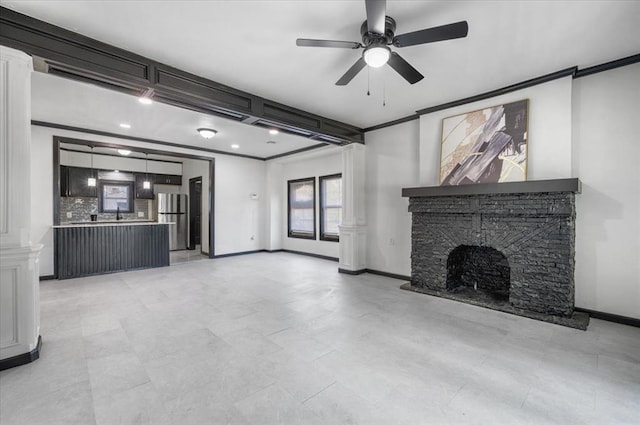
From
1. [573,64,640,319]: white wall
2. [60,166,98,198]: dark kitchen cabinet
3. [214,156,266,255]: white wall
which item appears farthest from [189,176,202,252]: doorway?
[573,64,640,319]: white wall

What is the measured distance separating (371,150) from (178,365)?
4.90 meters

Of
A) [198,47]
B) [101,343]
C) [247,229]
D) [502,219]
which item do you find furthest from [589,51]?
[247,229]

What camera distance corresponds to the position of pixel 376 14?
2.07 m

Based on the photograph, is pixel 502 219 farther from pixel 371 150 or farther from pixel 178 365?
pixel 178 365

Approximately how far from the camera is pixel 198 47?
9.66 feet

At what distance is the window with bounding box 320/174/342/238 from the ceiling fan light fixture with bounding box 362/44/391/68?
15.5ft

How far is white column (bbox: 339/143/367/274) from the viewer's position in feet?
18.9

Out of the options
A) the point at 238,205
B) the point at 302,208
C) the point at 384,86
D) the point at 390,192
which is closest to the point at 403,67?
the point at 384,86

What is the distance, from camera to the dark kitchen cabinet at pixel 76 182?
24.1ft

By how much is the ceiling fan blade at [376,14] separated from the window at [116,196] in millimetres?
8913

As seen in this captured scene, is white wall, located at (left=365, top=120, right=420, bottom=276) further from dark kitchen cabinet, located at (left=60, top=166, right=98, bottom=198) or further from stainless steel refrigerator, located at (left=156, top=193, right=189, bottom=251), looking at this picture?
dark kitchen cabinet, located at (left=60, top=166, right=98, bottom=198)

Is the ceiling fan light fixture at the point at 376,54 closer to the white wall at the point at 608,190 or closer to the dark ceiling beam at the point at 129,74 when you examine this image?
the dark ceiling beam at the point at 129,74

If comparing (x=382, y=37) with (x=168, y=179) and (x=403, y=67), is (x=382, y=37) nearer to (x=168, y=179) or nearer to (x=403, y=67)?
(x=403, y=67)

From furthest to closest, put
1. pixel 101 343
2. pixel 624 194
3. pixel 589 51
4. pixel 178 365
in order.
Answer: pixel 624 194
pixel 589 51
pixel 101 343
pixel 178 365
